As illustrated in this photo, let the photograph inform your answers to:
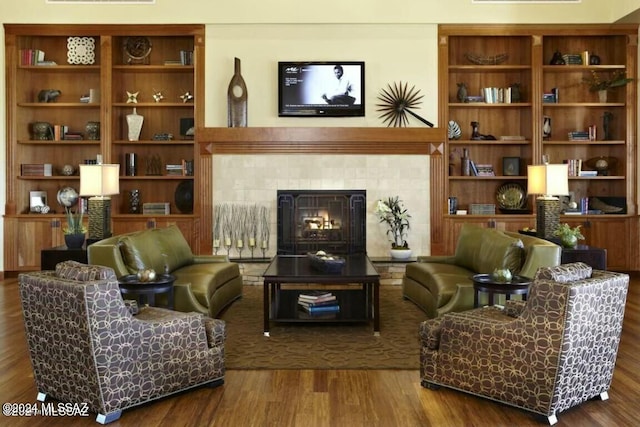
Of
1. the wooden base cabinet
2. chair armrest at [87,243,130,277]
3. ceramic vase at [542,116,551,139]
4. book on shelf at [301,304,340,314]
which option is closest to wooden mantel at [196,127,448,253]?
ceramic vase at [542,116,551,139]

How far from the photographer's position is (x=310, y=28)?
26.0ft

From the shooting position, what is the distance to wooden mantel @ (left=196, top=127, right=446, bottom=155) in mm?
7789

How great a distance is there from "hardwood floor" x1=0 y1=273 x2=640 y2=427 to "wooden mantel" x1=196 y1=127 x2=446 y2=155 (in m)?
4.26

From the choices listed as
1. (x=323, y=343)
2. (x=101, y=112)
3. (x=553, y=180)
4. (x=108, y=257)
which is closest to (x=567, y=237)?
(x=553, y=180)

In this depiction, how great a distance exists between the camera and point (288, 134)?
7.81m

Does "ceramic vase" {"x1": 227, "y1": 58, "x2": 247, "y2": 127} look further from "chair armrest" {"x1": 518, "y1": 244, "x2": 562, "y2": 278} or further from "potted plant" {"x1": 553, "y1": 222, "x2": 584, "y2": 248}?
"chair armrest" {"x1": 518, "y1": 244, "x2": 562, "y2": 278}

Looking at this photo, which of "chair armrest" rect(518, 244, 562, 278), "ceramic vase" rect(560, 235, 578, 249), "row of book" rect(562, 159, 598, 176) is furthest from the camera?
"row of book" rect(562, 159, 598, 176)

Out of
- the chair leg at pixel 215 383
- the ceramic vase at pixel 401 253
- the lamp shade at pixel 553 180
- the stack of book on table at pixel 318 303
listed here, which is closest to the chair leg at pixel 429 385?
the chair leg at pixel 215 383

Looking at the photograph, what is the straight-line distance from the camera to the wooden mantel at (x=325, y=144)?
7793mm

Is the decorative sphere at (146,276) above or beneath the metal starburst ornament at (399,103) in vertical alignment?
beneath

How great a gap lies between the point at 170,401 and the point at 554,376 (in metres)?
2.08

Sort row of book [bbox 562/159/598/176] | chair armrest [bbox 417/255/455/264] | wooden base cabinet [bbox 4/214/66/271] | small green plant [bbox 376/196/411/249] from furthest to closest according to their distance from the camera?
1. row of book [bbox 562/159/598/176]
2. wooden base cabinet [bbox 4/214/66/271]
3. small green plant [bbox 376/196/411/249]
4. chair armrest [bbox 417/255/455/264]

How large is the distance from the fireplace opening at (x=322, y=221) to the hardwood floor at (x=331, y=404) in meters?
3.99

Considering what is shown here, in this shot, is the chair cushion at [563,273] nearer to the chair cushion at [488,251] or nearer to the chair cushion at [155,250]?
the chair cushion at [488,251]
